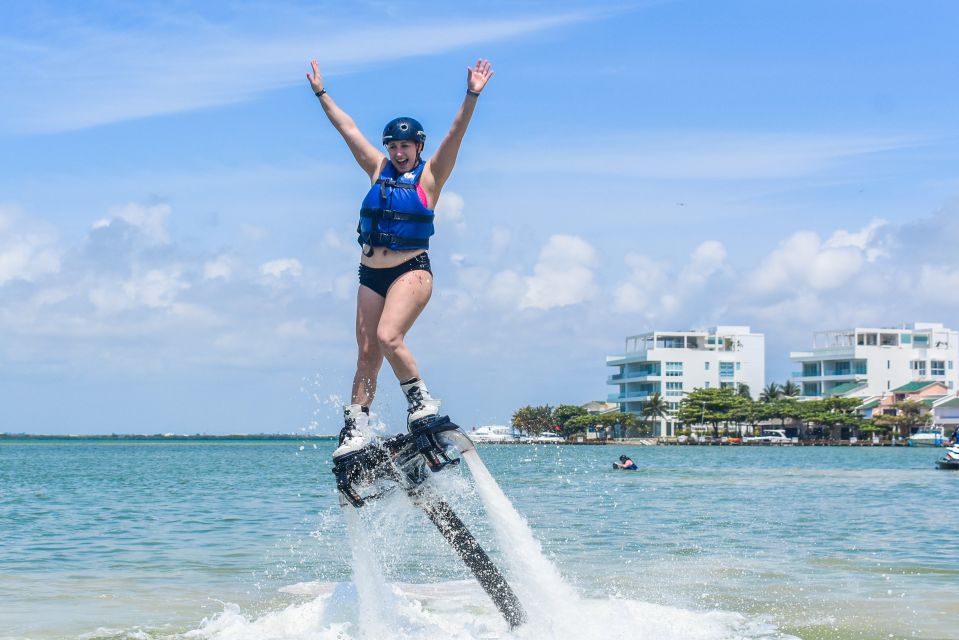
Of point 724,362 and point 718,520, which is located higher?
point 724,362

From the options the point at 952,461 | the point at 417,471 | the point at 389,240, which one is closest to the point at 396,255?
the point at 389,240

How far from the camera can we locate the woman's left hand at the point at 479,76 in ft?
26.7

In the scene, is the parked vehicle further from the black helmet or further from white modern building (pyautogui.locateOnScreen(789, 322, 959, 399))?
the black helmet

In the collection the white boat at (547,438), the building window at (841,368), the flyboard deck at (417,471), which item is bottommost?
the white boat at (547,438)

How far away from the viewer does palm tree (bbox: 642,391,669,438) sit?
13912 centimetres

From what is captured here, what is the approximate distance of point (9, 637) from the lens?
1141 cm

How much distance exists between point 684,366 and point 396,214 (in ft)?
453

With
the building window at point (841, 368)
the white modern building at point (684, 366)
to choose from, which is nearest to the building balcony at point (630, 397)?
the white modern building at point (684, 366)

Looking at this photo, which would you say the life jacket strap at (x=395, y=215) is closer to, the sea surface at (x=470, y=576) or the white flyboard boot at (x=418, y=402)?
the white flyboard boot at (x=418, y=402)

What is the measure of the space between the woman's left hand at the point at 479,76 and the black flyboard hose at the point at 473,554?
3025mm

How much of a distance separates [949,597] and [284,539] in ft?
40.4

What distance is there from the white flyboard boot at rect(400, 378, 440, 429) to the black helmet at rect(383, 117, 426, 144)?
1777mm

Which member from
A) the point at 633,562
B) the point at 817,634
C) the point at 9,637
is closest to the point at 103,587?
the point at 9,637

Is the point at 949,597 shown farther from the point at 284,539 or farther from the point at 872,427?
the point at 872,427
